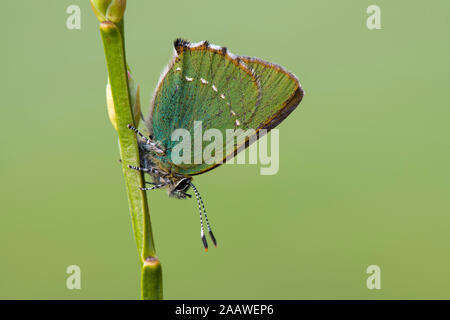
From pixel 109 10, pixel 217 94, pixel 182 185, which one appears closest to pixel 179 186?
pixel 182 185

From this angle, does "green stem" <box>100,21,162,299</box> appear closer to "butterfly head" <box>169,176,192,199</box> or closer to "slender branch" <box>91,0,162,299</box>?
"slender branch" <box>91,0,162,299</box>

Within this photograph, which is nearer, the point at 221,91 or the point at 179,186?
the point at 221,91

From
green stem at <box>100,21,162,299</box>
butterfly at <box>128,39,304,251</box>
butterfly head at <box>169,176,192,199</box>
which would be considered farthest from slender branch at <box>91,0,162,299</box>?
butterfly head at <box>169,176,192,199</box>

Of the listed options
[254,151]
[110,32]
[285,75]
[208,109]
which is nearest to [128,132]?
[110,32]

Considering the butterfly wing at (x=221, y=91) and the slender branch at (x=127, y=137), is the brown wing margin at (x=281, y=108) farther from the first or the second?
the slender branch at (x=127, y=137)

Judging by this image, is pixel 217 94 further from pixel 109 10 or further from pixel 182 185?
pixel 109 10

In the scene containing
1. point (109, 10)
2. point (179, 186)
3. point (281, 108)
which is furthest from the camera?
point (179, 186)
